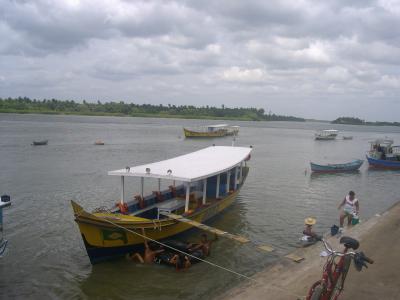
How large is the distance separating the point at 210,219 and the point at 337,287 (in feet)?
31.3

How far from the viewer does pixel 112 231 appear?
11.3m

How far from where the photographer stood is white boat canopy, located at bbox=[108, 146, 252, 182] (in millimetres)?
13086

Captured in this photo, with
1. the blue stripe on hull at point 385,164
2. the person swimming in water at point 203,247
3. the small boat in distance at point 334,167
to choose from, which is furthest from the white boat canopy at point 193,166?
the blue stripe on hull at point 385,164

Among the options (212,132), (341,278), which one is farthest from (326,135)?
(341,278)

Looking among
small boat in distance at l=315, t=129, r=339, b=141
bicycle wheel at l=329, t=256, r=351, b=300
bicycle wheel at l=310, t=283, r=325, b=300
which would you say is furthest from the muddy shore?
small boat in distance at l=315, t=129, r=339, b=141

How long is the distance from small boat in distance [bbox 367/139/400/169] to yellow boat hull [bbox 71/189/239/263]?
3225 cm

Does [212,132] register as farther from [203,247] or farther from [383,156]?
[203,247]

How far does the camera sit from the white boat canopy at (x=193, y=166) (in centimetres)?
1309

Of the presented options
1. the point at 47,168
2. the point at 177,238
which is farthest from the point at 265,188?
the point at 47,168

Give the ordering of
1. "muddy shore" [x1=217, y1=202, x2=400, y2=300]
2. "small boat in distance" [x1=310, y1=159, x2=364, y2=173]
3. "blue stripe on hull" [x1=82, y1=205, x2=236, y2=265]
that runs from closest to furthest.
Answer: "muddy shore" [x1=217, y1=202, x2=400, y2=300]
"blue stripe on hull" [x1=82, y1=205, x2=236, y2=265]
"small boat in distance" [x1=310, y1=159, x2=364, y2=173]

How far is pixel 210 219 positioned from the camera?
16500 mm

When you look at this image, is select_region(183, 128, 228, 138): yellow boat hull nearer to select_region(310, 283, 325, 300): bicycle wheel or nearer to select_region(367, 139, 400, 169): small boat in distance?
select_region(367, 139, 400, 169): small boat in distance

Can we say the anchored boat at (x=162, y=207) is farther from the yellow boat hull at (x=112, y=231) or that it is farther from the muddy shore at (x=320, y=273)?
the muddy shore at (x=320, y=273)

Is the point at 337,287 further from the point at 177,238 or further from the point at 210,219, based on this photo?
the point at 210,219
